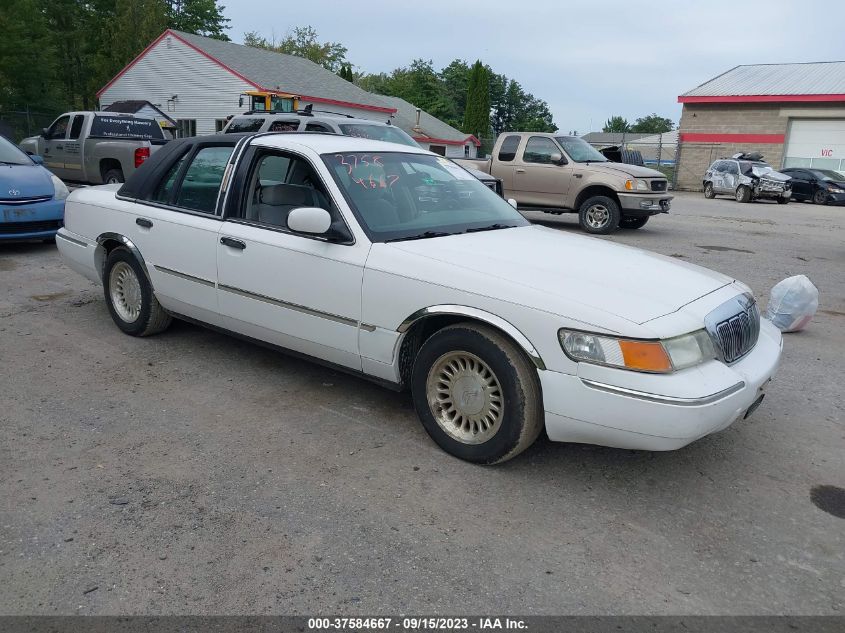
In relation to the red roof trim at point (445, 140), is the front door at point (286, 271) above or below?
below

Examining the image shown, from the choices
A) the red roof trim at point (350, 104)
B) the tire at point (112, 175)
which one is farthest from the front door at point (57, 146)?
the red roof trim at point (350, 104)

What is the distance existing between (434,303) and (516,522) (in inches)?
44.9

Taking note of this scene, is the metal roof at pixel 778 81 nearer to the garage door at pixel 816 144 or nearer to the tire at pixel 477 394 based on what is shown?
the garage door at pixel 816 144

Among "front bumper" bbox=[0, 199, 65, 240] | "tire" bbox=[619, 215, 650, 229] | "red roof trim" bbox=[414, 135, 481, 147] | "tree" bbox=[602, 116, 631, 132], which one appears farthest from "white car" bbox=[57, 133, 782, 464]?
"tree" bbox=[602, 116, 631, 132]

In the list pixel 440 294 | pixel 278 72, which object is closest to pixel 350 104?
pixel 278 72

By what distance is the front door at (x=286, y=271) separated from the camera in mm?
3961

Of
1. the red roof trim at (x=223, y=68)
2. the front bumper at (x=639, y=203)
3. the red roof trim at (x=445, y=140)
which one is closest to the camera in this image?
the front bumper at (x=639, y=203)

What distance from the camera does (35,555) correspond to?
281 cm

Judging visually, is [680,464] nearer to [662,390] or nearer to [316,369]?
[662,390]

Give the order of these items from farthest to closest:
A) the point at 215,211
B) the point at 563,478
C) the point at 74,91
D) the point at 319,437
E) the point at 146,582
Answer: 1. the point at 74,91
2. the point at 215,211
3. the point at 319,437
4. the point at 563,478
5. the point at 146,582

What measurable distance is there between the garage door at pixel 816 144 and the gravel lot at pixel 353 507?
3298 cm

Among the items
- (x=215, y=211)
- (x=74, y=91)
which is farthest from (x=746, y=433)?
(x=74, y=91)

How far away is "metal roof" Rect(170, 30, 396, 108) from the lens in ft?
107

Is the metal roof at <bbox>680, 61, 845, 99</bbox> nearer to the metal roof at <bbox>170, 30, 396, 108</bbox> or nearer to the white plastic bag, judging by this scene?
the metal roof at <bbox>170, 30, 396, 108</bbox>
